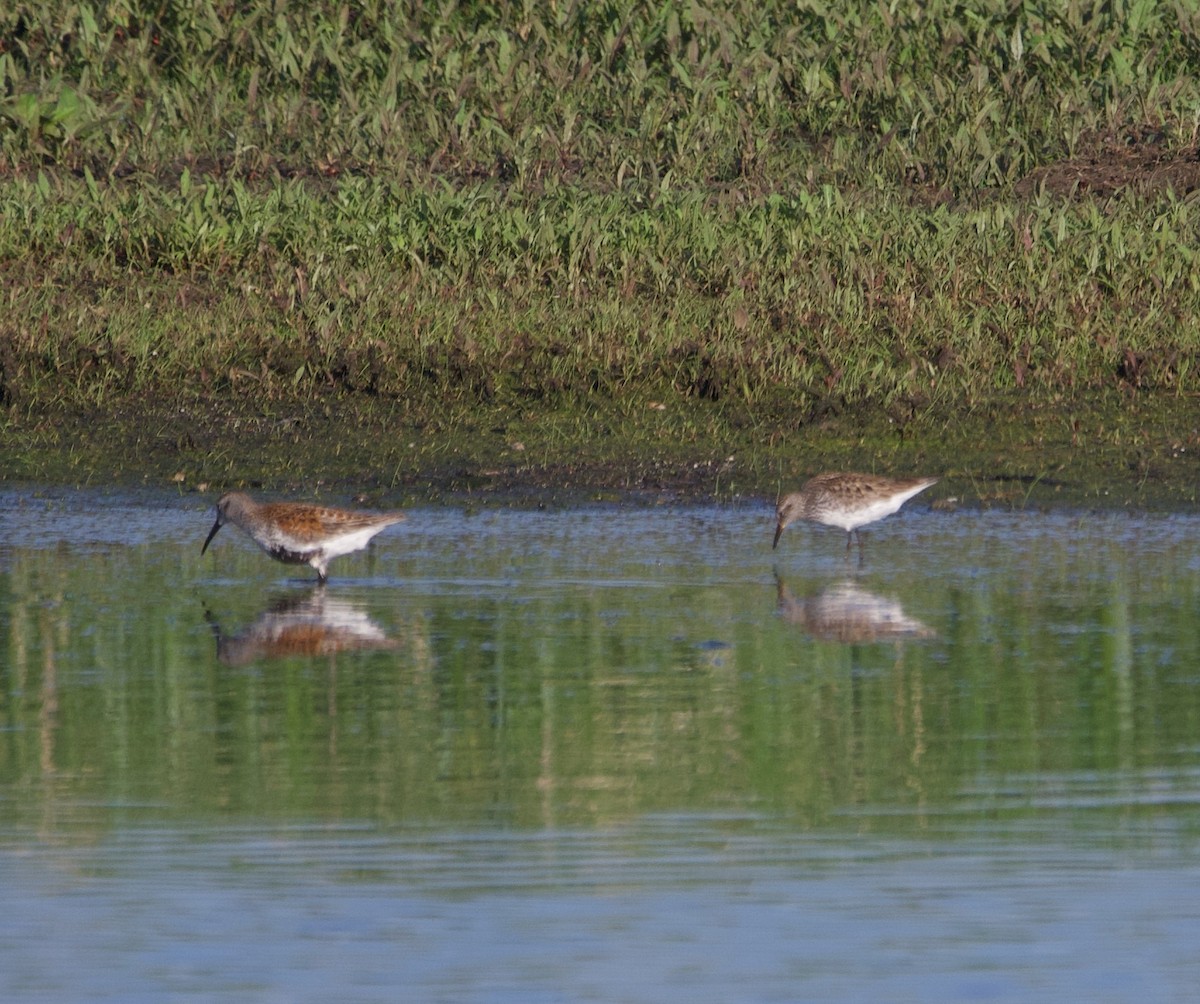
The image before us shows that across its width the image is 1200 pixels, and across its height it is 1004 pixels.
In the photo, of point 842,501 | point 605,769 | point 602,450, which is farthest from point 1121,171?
point 605,769

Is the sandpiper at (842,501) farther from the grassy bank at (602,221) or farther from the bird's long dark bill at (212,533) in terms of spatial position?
the bird's long dark bill at (212,533)

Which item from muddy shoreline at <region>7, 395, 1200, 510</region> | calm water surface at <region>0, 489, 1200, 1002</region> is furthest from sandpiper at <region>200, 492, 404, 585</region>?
muddy shoreline at <region>7, 395, 1200, 510</region>

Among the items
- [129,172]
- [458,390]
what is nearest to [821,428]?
[458,390]

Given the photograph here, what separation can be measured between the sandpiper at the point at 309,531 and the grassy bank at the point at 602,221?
214cm

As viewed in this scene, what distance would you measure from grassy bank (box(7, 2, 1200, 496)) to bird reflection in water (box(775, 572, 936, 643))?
2449 millimetres

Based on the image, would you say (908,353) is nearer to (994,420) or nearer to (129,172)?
(994,420)

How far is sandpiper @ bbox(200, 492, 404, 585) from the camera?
9.81 metres

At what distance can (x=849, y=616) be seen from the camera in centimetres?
902

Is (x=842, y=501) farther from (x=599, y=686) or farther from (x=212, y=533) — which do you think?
(x=599, y=686)

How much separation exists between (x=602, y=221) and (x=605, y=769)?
26.8 ft

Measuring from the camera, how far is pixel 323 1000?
193 inches

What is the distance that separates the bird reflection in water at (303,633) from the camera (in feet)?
27.7

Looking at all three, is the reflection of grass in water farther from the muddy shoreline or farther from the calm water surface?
the muddy shoreline

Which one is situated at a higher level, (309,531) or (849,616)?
(309,531)
